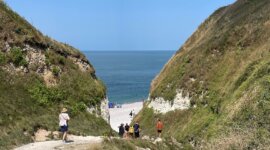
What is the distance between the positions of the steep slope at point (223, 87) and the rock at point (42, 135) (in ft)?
34.8

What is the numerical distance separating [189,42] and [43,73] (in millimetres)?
44011

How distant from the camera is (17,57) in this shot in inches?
1433

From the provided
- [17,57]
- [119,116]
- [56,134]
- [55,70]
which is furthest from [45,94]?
[119,116]

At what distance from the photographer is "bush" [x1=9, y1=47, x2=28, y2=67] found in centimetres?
3612

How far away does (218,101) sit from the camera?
4803 cm

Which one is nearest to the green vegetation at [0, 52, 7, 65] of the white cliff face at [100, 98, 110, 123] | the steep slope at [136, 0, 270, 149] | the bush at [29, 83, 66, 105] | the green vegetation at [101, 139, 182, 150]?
the bush at [29, 83, 66, 105]

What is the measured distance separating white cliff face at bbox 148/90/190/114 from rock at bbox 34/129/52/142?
28.5 meters

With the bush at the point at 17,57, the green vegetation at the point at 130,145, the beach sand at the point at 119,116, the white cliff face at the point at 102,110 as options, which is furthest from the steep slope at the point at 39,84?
the beach sand at the point at 119,116

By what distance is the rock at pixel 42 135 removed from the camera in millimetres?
28372

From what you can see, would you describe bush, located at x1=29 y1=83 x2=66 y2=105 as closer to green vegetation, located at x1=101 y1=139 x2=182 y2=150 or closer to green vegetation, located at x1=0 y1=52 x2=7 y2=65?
green vegetation, located at x1=0 y1=52 x2=7 y2=65

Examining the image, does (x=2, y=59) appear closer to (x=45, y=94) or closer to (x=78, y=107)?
(x=45, y=94)

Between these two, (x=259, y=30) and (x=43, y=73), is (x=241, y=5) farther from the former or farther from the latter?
(x=43, y=73)

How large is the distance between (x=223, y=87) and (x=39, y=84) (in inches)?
920

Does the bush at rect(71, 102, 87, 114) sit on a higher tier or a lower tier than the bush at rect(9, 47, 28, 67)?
lower
